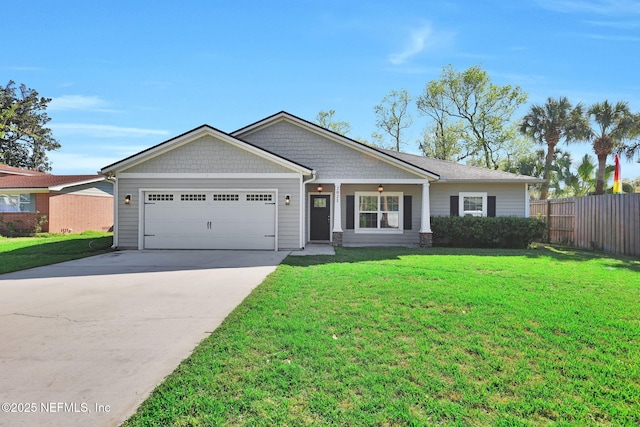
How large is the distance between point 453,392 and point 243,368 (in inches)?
69.4

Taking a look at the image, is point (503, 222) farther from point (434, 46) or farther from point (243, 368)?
point (243, 368)

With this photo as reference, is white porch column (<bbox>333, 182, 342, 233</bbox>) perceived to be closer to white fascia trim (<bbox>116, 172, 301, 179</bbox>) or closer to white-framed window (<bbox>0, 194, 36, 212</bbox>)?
white fascia trim (<bbox>116, 172, 301, 179</bbox>)

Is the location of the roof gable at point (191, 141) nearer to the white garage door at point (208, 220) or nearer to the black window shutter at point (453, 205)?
the white garage door at point (208, 220)

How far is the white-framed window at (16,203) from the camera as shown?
19531 mm

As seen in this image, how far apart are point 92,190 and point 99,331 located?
21081 millimetres

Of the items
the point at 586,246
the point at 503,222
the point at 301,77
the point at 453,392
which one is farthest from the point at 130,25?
the point at 586,246

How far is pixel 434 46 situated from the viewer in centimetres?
1447

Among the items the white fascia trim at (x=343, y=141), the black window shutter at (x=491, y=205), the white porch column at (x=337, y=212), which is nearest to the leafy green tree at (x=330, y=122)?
the white fascia trim at (x=343, y=141)

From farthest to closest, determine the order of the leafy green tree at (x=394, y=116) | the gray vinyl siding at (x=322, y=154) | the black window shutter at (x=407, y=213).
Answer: the leafy green tree at (x=394, y=116) → the black window shutter at (x=407, y=213) → the gray vinyl siding at (x=322, y=154)

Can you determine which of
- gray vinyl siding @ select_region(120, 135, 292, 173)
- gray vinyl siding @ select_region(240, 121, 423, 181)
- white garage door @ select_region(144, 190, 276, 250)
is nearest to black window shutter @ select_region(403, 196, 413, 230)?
gray vinyl siding @ select_region(240, 121, 423, 181)

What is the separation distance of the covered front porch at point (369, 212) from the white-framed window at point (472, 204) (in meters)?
1.74

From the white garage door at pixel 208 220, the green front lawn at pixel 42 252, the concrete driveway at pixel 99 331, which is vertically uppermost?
the white garage door at pixel 208 220

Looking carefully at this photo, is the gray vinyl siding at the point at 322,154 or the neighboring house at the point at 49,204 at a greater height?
the gray vinyl siding at the point at 322,154

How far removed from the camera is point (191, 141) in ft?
39.5
